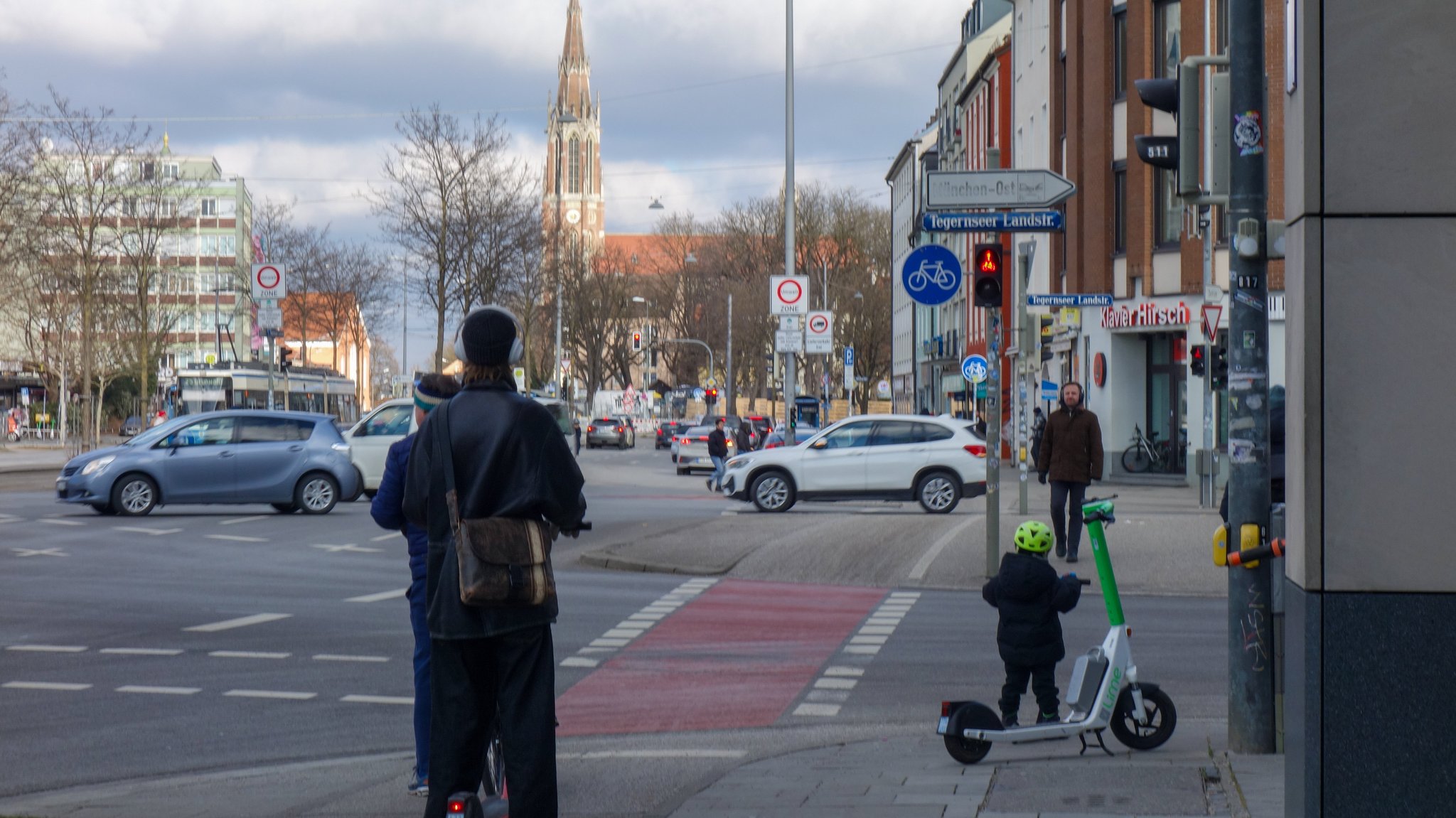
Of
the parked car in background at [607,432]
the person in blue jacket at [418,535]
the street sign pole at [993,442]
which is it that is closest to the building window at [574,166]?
the parked car in background at [607,432]

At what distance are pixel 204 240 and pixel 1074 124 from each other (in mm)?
94569

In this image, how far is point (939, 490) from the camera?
87.1ft

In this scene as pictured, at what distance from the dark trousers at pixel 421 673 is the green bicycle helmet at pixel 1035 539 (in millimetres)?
2762

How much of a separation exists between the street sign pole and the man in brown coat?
5.73ft

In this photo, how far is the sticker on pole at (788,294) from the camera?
3100 cm

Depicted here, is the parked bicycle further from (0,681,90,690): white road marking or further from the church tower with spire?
the church tower with spire

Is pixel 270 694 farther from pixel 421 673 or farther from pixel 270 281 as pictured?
pixel 270 281

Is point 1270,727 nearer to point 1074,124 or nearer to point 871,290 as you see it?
point 1074,124

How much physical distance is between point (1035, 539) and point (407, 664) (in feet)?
16.4

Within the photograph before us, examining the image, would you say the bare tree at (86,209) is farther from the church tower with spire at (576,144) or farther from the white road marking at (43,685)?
the church tower with spire at (576,144)

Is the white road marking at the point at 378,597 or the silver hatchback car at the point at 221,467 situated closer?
the white road marking at the point at 378,597

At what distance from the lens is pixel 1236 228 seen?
756 centimetres

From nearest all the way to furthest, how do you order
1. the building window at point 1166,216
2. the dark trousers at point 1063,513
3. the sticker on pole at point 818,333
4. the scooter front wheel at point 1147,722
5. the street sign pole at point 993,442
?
the scooter front wheel at point 1147,722 → the street sign pole at point 993,442 → the dark trousers at point 1063,513 → the sticker on pole at point 818,333 → the building window at point 1166,216

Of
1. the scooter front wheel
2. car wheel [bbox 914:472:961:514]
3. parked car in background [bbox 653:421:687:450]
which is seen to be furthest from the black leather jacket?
parked car in background [bbox 653:421:687:450]
